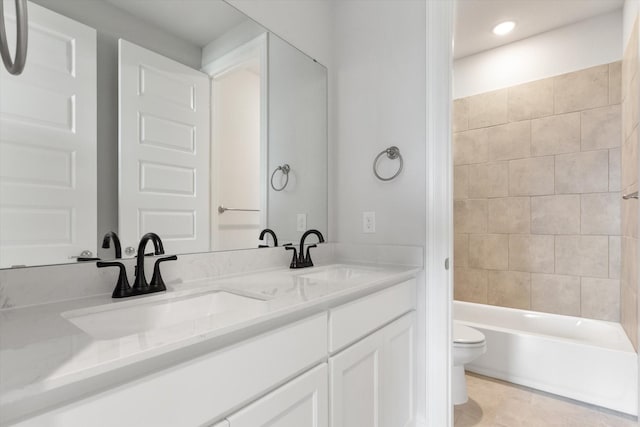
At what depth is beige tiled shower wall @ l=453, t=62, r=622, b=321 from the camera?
2361mm

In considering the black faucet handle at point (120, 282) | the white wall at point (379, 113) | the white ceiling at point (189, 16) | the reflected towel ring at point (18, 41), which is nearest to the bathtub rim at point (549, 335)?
the white wall at point (379, 113)

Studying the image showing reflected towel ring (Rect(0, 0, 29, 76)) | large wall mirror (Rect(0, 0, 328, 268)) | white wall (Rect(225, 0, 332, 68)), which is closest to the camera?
reflected towel ring (Rect(0, 0, 29, 76))

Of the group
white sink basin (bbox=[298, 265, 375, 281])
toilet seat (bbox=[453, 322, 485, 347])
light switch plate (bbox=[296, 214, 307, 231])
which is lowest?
toilet seat (bbox=[453, 322, 485, 347])

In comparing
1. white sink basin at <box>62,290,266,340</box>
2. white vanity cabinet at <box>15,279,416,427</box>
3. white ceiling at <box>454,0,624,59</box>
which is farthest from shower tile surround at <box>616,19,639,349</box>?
white sink basin at <box>62,290,266,340</box>

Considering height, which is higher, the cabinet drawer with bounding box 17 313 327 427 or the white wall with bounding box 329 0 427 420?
the white wall with bounding box 329 0 427 420

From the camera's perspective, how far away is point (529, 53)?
2678 millimetres

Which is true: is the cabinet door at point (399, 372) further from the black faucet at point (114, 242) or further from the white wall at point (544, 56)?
the white wall at point (544, 56)

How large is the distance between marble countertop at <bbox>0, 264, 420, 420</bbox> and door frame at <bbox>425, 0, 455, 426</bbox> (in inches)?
20.8

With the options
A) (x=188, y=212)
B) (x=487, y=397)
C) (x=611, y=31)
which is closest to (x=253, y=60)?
(x=188, y=212)

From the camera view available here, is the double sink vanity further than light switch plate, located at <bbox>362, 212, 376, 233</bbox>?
No

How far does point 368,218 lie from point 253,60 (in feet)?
3.12

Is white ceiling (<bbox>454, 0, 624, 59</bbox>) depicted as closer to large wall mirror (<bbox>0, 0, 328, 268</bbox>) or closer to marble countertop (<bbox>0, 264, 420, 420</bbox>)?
large wall mirror (<bbox>0, 0, 328, 268</bbox>)

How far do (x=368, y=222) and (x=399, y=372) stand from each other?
0.72 meters

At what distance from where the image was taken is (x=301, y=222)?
5.60 feet
